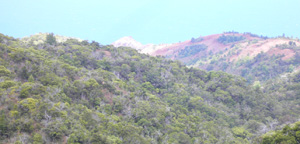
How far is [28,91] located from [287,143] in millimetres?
18196

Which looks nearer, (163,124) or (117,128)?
(117,128)

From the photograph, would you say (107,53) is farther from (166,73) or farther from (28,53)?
(28,53)

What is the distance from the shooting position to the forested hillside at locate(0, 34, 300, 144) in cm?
1723

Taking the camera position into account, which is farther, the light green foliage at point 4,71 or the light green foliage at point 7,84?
the light green foliage at point 4,71

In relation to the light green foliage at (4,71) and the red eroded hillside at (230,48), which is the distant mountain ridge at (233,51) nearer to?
the red eroded hillside at (230,48)

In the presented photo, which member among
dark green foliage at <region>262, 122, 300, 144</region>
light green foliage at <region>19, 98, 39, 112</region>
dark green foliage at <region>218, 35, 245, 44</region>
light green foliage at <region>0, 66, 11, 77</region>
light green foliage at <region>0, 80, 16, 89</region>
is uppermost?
dark green foliage at <region>218, 35, 245, 44</region>

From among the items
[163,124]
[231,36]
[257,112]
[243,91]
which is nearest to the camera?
[163,124]

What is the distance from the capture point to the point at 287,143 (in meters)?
14.2

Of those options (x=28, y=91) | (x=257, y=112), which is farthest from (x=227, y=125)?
(x=28, y=91)

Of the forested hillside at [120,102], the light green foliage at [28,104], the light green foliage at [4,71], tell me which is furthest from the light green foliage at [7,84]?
the light green foliage at [28,104]

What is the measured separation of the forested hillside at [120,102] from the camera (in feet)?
56.5

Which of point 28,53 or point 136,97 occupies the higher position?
point 28,53

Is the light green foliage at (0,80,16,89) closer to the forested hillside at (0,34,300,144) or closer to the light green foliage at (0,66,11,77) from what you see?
the forested hillside at (0,34,300,144)

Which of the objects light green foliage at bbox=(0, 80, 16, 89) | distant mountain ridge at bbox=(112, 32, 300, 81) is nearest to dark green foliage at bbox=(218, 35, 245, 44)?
distant mountain ridge at bbox=(112, 32, 300, 81)
